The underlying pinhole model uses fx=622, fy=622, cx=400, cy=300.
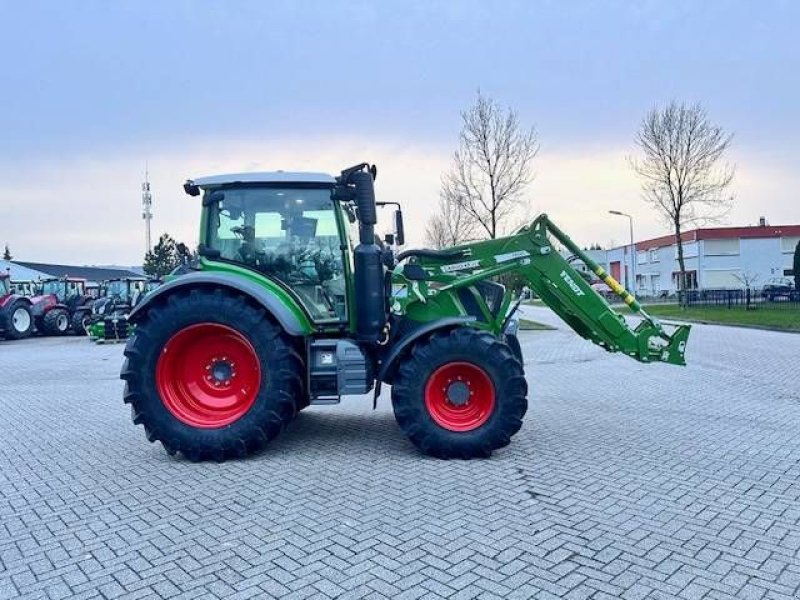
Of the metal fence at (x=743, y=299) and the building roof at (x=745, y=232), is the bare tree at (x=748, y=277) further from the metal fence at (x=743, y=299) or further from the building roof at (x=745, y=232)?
the metal fence at (x=743, y=299)

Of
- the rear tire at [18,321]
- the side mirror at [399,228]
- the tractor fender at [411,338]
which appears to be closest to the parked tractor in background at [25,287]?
the rear tire at [18,321]

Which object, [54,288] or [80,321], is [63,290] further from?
[80,321]

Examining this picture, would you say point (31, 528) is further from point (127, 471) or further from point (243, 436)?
point (243, 436)

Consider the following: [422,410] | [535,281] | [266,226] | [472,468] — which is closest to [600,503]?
[472,468]

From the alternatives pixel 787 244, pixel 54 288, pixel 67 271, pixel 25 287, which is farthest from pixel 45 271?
pixel 787 244

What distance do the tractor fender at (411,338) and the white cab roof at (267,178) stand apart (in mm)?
1722

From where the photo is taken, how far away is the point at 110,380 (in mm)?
12117

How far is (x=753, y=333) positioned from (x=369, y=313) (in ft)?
59.3

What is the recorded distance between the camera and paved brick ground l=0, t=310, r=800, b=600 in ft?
11.6

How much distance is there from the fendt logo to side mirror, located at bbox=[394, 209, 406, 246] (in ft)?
5.59

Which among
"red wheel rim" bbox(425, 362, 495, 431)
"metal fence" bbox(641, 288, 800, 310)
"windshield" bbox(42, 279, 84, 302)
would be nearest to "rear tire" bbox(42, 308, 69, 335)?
"windshield" bbox(42, 279, 84, 302)

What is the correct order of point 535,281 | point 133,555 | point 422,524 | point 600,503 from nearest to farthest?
point 133,555 → point 422,524 → point 600,503 → point 535,281

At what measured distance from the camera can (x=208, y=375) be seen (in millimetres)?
6211

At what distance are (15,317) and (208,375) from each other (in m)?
21.5
